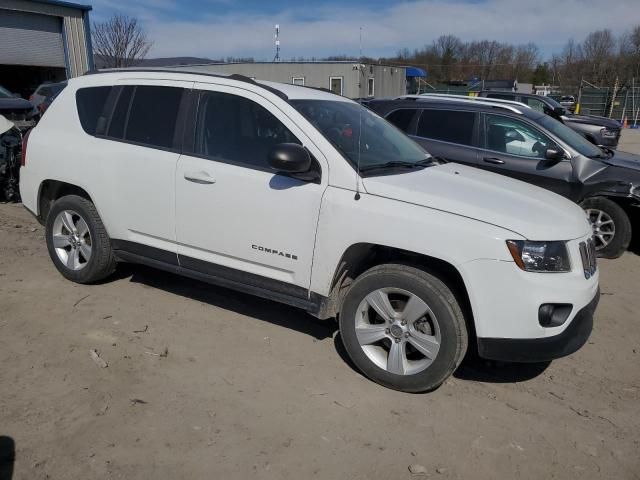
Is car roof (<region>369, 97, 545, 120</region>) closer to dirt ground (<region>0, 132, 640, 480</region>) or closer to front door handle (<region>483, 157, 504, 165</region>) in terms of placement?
front door handle (<region>483, 157, 504, 165</region>)

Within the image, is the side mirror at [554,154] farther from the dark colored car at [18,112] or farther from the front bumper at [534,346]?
the dark colored car at [18,112]

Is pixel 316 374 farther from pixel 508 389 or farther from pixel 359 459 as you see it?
pixel 508 389

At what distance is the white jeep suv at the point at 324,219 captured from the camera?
3.10m

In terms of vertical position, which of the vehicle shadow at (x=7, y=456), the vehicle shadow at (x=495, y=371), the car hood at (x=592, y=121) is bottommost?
the vehicle shadow at (x=495, y=371)

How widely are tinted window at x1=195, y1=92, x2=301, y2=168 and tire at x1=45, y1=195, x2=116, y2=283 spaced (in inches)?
50.9

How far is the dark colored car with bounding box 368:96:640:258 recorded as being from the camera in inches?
251

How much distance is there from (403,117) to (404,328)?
4663 mm

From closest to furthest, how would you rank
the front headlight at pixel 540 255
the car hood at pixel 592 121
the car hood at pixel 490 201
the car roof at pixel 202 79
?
the front headlight at pixel 540 255, the car hood at pixel 490 201, the car roof at pixel 202 79, the car hood at pixel 592 121

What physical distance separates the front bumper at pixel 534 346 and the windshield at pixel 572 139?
161 inches

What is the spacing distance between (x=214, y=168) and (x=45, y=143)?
1.96 metres

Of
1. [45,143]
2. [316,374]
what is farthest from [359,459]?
[45,143]

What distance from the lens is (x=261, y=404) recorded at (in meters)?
3.26

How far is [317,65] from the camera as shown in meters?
34.8

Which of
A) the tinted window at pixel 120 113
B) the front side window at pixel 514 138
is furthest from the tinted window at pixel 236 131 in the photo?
the front side window at pixel 514 138
